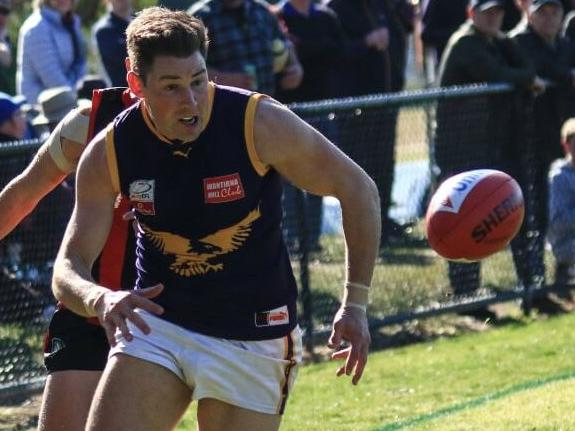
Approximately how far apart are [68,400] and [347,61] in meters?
6.90

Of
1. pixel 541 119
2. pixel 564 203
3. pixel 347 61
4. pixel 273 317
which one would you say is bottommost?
pixel 564 203

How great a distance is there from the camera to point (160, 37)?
175 inches

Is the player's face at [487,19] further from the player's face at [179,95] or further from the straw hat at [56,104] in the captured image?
the player's face at [179,95]

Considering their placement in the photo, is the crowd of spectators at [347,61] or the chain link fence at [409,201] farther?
the crowd of spectators at [347,61]

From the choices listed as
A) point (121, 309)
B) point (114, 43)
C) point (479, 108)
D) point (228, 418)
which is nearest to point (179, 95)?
point (121, 309)

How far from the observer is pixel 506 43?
10.5 meters

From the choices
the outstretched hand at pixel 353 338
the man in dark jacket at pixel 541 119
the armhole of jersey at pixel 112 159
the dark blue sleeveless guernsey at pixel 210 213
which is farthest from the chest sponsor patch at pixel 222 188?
the man in dark jacket at pixel 541 119

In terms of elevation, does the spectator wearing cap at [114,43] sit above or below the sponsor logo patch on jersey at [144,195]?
below

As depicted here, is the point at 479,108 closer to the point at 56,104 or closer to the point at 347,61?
the point at 347,61

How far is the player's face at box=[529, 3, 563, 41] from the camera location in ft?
35.8

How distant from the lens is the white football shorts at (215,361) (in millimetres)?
4516

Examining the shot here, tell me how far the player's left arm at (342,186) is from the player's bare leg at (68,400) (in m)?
1.06

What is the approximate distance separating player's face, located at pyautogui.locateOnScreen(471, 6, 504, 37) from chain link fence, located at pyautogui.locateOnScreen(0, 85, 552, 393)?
1.99ft

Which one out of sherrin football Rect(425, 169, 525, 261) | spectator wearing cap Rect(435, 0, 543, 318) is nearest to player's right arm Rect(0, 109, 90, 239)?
sherrin football Rect(425, 169, 525, 261)
